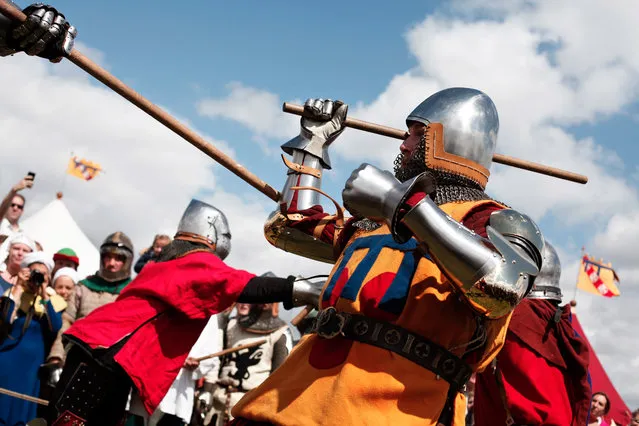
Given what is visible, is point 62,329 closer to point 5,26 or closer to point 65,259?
point 65,259

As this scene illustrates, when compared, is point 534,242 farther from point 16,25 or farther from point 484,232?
point 16,25

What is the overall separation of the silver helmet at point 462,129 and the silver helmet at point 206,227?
10.2 feet

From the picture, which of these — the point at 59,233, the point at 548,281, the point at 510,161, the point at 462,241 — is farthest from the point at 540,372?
the point at 59,233

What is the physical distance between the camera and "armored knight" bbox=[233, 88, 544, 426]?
2.87m

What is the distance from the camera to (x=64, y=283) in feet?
27.3

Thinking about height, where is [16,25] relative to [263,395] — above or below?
above

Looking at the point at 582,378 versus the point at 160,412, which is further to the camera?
the point at 160,412

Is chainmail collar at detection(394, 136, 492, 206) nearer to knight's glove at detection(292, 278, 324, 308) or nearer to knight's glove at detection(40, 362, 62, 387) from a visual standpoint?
knight's glove at detection(292, 278, 324, 308)

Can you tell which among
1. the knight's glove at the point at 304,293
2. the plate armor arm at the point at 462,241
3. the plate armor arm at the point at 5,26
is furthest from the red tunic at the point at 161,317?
the plate armor arm at the point at 462,241

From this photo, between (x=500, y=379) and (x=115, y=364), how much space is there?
2421 millimetres

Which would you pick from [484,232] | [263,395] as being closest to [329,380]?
[263,395]

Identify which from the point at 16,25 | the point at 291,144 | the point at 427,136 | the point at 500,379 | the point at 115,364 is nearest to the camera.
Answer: the point at 427,136

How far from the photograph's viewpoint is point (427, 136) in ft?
11.5

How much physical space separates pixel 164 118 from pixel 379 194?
1820mm
